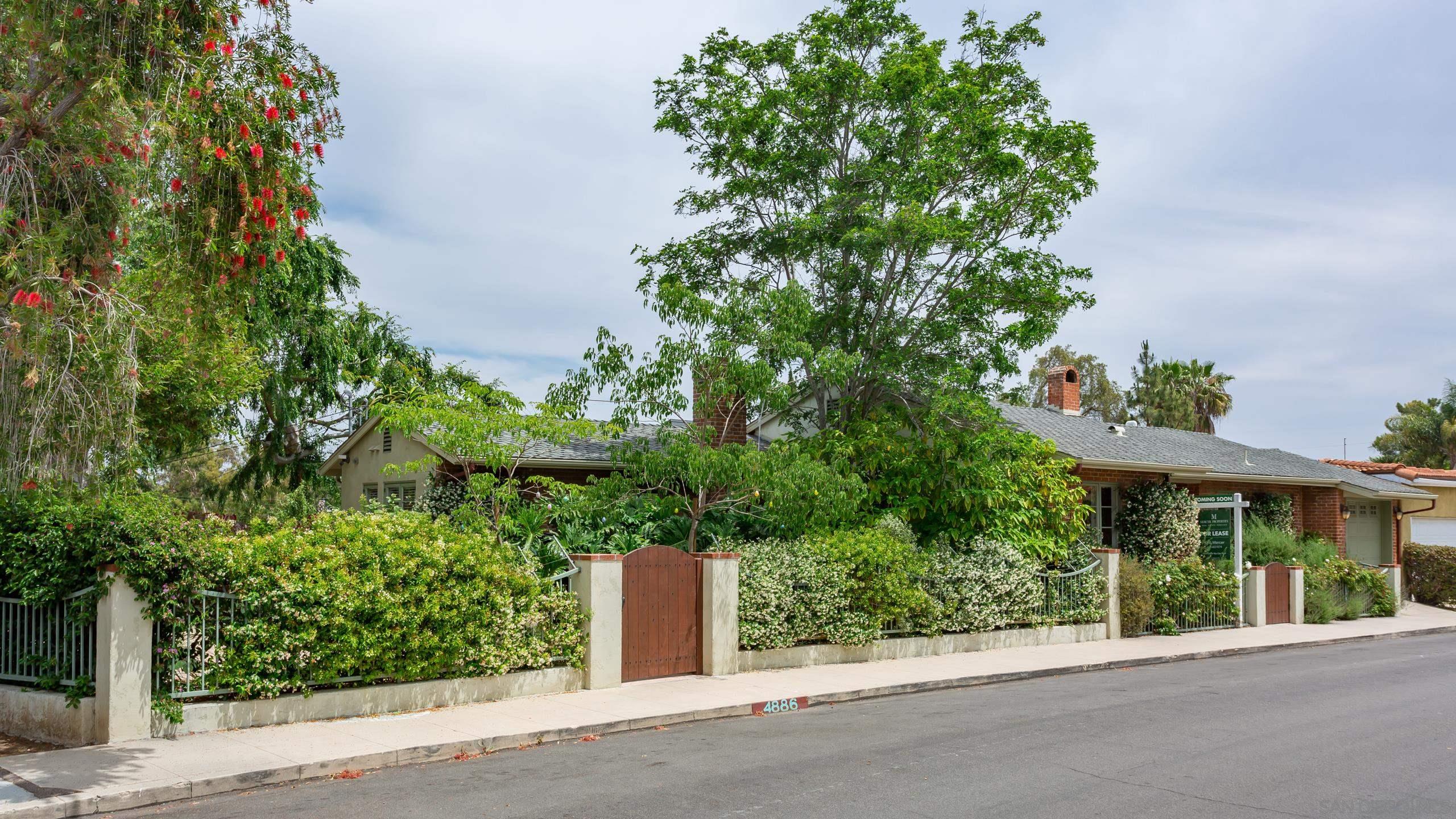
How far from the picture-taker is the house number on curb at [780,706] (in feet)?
38.7

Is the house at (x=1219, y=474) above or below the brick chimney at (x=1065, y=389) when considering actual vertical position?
below

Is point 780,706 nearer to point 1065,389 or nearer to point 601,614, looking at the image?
point 601,614

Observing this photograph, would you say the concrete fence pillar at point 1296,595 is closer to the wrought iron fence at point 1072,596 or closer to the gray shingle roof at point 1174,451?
the gray shingle roof at point 1174,451

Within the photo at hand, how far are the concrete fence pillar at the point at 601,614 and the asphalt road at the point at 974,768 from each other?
72.9 inches

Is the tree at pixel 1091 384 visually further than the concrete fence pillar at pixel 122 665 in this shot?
Yes

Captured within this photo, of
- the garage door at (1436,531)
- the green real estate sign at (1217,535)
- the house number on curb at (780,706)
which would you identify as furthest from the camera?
the garage door at (1436,531)

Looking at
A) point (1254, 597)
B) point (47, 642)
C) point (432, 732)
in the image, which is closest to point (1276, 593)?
point (1254, 597)

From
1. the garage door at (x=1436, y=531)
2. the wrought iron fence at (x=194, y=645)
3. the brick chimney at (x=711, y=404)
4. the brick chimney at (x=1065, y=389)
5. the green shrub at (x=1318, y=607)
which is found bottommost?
the green shrub at (x=1318, y=607)

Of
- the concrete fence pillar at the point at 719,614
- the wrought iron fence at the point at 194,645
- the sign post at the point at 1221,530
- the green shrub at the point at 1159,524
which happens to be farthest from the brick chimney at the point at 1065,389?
the wrought iron fence at the point at 194,645

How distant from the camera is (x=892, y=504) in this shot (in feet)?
59.3

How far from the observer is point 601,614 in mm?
12523

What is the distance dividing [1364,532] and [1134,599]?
15.5 meters

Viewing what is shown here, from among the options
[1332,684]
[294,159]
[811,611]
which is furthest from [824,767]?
[1332,684]

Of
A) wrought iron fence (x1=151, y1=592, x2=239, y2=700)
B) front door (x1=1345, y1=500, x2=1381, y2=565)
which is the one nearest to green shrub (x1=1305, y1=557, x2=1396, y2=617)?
front door (x1=1345, y1=500, x2=1381, y2=565)
